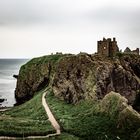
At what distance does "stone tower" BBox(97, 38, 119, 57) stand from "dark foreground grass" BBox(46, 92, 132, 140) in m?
22.6

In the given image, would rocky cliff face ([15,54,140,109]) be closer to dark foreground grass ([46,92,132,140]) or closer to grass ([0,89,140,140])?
grass ([0,89,140,140])

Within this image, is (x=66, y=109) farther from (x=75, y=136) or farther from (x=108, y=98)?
(x=75, y=136)

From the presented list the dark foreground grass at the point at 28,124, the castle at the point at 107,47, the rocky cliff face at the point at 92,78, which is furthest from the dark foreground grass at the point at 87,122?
the castle at the point at 107,47

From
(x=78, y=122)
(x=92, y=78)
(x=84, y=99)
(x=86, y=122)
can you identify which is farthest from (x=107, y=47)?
(x=86, y=122)

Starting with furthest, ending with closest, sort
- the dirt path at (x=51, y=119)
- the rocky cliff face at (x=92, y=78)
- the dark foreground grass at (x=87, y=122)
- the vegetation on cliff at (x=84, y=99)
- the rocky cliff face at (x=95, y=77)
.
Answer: the rocky cliff face at (x=95, y=77) < the rocky cliff face at (x=92, y=78) < the dirt path at (x=51, y=119) < the vegetation on cliff at (x=84, y=99) < the dark foreground grass at (x=87, y=122)

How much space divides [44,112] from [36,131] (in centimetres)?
2077

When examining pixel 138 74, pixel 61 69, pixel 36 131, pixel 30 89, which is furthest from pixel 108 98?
pixel 30 89

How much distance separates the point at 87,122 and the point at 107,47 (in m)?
39.9

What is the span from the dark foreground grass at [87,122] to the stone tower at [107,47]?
22.6 m

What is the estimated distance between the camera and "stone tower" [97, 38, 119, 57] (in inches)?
4210

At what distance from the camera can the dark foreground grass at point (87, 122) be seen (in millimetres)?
64444

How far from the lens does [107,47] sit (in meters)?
107

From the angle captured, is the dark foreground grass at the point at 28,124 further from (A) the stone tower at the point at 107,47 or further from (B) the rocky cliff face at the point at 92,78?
(A) the stone tower at the point at 107,47

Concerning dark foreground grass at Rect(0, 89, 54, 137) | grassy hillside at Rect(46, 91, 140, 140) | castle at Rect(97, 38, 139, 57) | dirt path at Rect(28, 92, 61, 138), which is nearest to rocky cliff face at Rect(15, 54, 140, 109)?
castle at Rect(97, 38, 139, 57)
